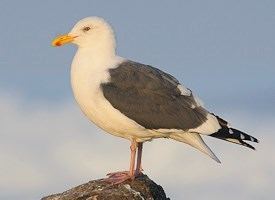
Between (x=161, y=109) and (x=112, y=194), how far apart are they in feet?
7.98

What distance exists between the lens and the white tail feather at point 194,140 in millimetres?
16516

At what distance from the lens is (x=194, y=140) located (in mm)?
16734

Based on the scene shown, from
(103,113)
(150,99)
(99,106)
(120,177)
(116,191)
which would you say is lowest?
(116,191)

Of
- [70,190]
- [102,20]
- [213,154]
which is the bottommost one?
[70,190]

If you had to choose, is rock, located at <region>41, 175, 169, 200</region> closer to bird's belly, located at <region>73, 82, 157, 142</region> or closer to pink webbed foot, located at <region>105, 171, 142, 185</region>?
pink webbed foot, located at <region>105, 171, 142, 185</region>

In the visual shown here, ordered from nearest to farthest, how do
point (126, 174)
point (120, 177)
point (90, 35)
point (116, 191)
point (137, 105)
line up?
1. point (116, 191)
2. point (120, 177)
3. point (126, 174)
4. point (137, 105)
5. point (90, 35)

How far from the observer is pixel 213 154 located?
16.5 metres

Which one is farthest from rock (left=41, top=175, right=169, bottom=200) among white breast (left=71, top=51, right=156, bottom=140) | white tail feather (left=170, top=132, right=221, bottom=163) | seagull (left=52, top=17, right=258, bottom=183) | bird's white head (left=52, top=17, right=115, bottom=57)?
bird's white head (left=52, top=17, right=115, bottom=57)

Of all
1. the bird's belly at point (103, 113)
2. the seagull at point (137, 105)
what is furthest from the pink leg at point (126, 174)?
the bird's belly at point (103, 113)

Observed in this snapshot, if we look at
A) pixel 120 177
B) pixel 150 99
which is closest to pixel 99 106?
pixel 150 99

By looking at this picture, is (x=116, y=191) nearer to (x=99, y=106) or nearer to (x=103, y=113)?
(x=103, y=113)

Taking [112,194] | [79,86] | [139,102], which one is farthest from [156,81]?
[112,194]

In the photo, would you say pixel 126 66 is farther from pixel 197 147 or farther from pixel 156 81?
pixel 197 147

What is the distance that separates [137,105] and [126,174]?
1435 mm
